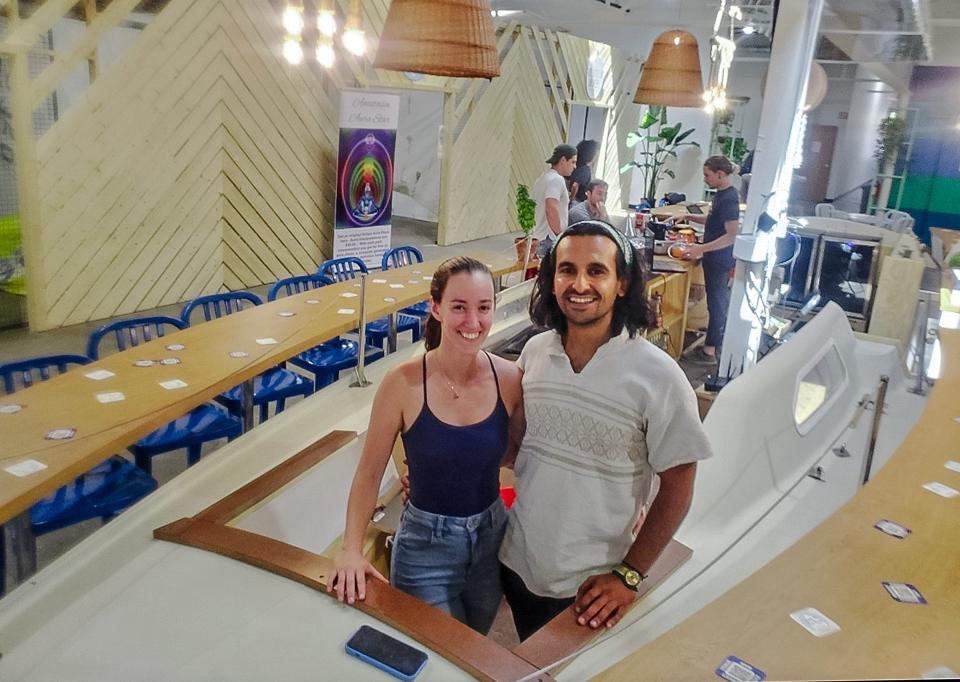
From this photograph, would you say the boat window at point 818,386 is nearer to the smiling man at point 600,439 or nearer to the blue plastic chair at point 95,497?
the smiling man at point 600,439

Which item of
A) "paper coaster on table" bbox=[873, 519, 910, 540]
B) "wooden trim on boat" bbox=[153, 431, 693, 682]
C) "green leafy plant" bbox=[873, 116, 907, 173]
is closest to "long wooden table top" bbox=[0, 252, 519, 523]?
"wooden trim on boat" bbox=[153, 431, 693, 682]

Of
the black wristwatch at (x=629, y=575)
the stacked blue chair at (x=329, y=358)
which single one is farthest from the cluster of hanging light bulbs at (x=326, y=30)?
the black wristwatch at (x=629, y=575)

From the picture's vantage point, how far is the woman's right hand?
1577 mm

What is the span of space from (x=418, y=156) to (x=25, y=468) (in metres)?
11.7

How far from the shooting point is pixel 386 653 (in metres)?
1.44

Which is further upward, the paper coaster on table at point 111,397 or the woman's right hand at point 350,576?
the woman's right hand at point 350,576

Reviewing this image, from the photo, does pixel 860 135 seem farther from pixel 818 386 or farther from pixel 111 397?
pixel 111 397

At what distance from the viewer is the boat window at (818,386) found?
9.16 feet

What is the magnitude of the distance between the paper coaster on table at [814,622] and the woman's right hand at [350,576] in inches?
34.3

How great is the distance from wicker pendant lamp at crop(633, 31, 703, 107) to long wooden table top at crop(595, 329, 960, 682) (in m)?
2.93

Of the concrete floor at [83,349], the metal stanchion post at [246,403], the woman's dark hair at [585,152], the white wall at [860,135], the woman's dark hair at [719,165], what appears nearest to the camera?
the concrete floor at [83,349]

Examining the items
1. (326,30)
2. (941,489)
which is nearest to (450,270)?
(941,489)

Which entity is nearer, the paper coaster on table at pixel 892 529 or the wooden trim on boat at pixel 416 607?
the wooden trim on boat at pixel 416 607

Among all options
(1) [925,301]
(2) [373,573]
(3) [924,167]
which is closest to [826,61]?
(3) [924,167]
